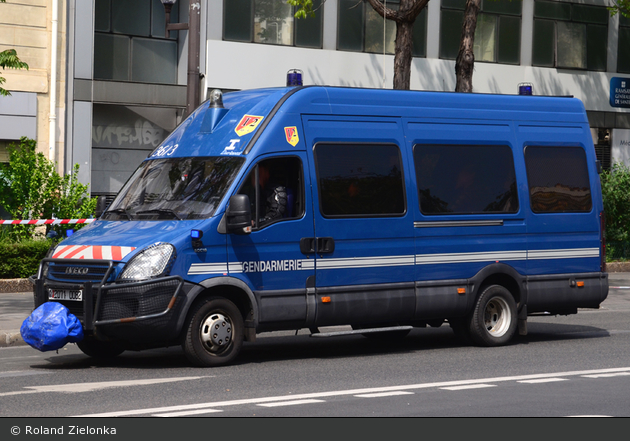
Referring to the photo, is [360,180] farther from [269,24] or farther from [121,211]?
[269,24]

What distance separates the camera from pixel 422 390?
27.8ft

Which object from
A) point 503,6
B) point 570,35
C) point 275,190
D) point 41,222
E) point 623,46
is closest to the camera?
point 275,190

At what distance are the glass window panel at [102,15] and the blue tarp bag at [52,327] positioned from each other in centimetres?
1621

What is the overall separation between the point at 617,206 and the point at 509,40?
7.00 m

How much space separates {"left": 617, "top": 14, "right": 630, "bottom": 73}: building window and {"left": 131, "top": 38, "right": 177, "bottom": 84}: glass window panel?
49.2ft

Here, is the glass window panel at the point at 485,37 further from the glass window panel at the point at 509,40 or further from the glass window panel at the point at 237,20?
the glass window panel at the point at 237,20

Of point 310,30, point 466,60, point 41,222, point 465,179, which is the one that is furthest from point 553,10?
point 465,179

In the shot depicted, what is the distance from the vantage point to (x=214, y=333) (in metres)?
9.68

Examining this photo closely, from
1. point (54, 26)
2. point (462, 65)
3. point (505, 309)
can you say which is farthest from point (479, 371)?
point (54, 26)

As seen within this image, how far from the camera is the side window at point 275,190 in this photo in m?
9.91

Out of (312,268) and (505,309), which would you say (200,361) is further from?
(505,309)

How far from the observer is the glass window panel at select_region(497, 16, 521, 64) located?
3058 centimetres
